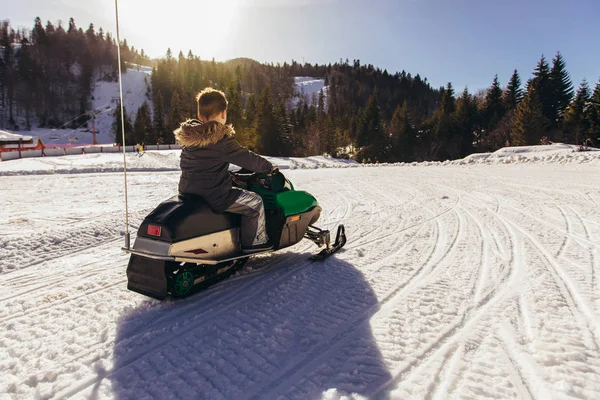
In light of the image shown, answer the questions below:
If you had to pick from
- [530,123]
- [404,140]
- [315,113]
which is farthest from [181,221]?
[315,113]

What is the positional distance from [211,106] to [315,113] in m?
65.6

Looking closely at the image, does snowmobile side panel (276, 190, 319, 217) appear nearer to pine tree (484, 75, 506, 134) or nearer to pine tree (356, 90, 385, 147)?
pine tree (356, 90, 385, 147)

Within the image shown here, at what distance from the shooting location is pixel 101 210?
23.2 ft

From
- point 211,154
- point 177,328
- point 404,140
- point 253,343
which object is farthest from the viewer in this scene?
point 404,140

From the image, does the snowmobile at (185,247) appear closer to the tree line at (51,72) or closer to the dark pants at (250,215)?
the dark pants at (250,215)

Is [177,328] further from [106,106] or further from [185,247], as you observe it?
[106,106]

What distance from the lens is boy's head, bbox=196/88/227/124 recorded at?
3303 millimetres

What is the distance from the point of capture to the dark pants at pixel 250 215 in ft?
11.6

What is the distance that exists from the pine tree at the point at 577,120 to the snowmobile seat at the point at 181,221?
45.2 meters

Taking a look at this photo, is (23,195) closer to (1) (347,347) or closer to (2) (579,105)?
(1) (347,347)

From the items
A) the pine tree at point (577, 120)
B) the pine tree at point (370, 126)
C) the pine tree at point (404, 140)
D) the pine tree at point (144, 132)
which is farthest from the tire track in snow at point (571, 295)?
the pine tree at point (144, 132)

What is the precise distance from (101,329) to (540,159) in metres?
19.7

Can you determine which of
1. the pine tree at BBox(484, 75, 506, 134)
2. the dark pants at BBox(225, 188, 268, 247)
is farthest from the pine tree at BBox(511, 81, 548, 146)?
the dark pants at BBox(225, 188, 268, 247)

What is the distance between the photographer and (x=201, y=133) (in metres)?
3.16
